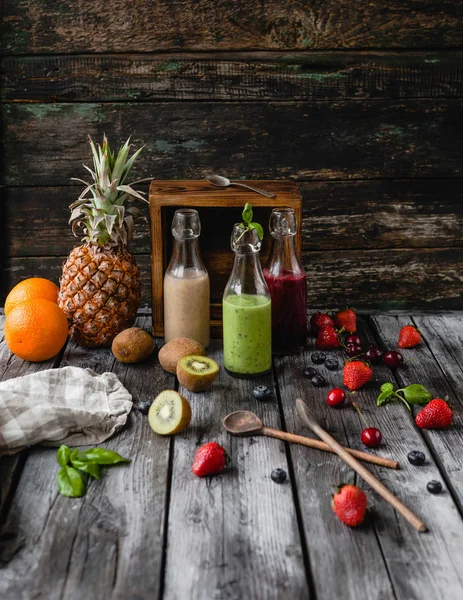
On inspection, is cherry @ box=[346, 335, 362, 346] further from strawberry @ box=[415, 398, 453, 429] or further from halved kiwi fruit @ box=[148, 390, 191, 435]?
halved kiwi fruit @ box=[148, 390, 191, 435]

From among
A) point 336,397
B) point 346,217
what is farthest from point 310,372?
point 346,217

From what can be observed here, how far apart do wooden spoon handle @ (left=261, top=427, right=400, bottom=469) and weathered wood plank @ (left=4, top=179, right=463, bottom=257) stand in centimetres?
134

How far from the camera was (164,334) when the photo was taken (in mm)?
2047

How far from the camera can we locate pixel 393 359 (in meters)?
1.87

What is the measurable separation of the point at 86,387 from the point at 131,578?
2.14 ft

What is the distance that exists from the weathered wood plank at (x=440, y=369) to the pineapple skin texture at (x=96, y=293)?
84 centimetres

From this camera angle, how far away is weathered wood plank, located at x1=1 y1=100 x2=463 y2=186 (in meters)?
2.55

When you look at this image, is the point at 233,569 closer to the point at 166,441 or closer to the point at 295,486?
the point at 295,486

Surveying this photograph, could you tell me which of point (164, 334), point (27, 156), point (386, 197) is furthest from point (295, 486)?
point (27, 156)

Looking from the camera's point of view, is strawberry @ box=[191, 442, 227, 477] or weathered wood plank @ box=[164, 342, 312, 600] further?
strawberry @ box=[191, 442, 227, 477]

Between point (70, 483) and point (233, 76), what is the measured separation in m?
1.73

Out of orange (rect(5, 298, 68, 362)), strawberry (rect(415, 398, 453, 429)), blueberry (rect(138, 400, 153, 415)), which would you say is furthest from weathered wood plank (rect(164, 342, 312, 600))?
orange (rect(5, 298, 68, 362))

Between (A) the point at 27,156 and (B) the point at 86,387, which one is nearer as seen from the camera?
(B) the point at 86,387

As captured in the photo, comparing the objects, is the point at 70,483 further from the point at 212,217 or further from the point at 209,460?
the point at 212,217
